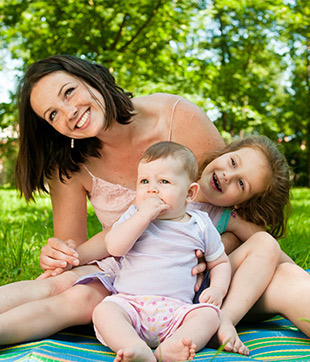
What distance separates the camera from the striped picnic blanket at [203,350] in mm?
1521

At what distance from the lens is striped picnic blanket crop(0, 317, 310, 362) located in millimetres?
1521

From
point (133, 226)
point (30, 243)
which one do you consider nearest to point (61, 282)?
point (133, 226)

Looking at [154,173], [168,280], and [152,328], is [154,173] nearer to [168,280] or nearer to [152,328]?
[168,280]

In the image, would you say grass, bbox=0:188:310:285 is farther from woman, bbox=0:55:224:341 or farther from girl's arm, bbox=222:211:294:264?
girl's arm, bbox=222:211:294:264

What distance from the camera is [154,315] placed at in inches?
68.7

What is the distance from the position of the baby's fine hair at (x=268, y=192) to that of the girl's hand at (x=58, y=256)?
0.94 m

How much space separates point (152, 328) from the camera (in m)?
1.73

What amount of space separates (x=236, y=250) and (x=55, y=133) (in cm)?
136

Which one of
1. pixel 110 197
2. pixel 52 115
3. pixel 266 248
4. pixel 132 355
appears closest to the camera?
pixel 132 355

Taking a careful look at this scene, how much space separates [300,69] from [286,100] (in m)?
1.52

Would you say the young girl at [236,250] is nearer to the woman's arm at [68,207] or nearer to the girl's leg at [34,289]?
the girl's leg at [34,289]

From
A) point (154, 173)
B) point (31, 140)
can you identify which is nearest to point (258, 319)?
point (154, 173)

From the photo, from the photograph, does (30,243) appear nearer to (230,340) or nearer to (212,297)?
(212,297)

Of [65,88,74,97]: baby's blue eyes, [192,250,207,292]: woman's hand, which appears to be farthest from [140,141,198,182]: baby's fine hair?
[65,88,74,97]: baby's blue eyes
